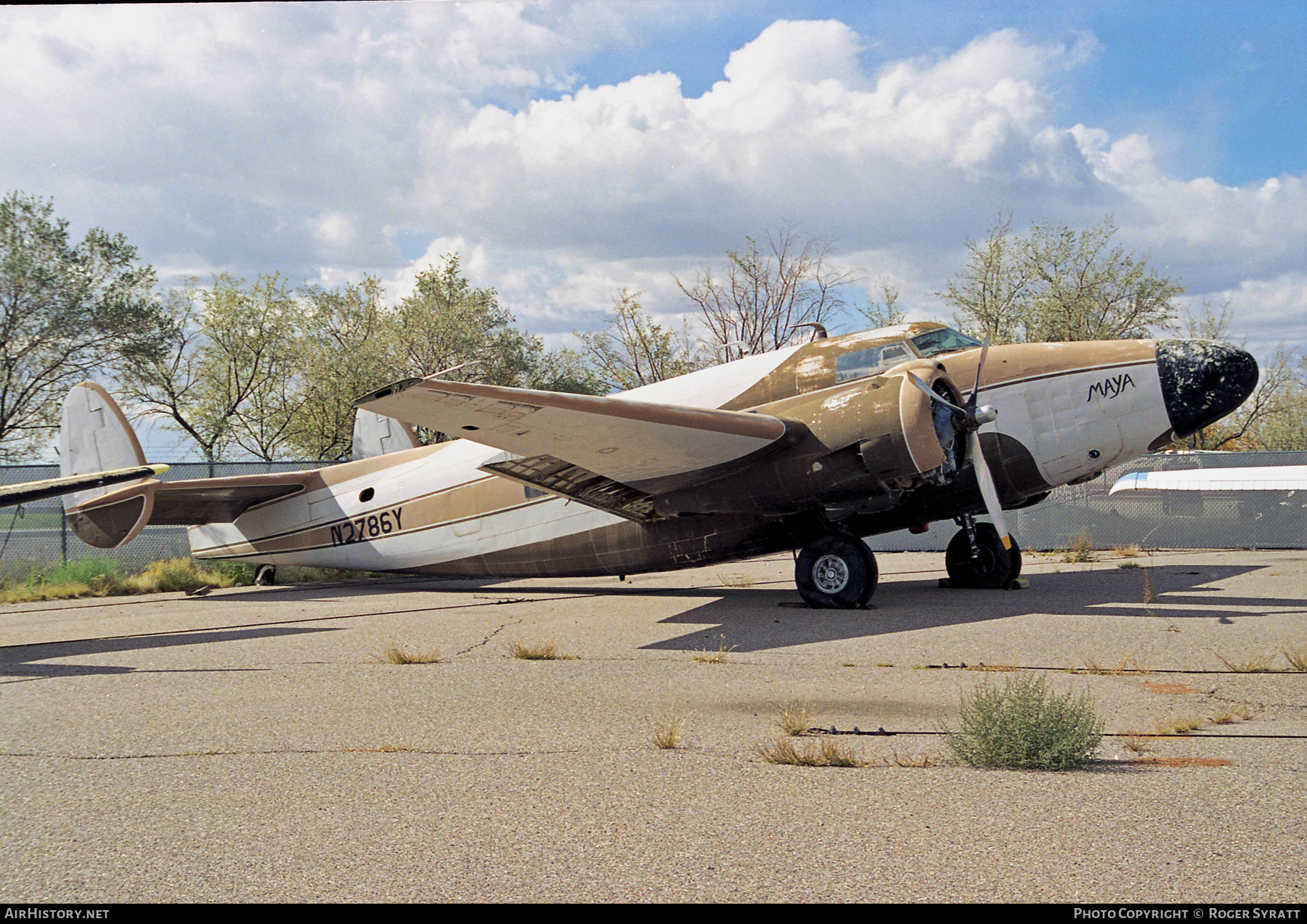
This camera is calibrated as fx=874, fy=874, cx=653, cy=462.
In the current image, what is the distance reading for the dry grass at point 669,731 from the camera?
5609mm

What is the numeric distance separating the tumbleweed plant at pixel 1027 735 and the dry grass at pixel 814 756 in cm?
64

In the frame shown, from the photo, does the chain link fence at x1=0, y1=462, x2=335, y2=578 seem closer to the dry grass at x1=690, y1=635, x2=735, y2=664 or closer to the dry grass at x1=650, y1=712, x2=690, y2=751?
the dry grass at x1=690, y1=635, x2=735, y2=664

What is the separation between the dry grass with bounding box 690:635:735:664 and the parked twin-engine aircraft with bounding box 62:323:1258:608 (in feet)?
9.42

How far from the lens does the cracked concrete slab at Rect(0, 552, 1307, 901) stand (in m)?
3.61

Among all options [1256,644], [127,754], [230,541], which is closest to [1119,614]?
[1256,644]

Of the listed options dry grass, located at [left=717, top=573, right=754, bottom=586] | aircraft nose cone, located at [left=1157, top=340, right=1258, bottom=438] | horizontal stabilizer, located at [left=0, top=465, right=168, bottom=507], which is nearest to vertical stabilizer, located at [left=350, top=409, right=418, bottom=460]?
dry grass, located at [left=717, top=573, right=754, bottom=586]

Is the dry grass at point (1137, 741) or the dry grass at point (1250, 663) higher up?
the dry grass at point (1137, 741)

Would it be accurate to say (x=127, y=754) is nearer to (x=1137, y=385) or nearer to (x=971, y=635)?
(x=971, y=635)

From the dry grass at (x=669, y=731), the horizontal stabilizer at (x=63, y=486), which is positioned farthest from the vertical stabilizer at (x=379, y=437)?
the dry grass at (x=669, y=731)

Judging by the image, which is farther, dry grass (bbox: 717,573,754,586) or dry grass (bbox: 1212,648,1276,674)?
dry grass (bbox: 717,573,754,586)

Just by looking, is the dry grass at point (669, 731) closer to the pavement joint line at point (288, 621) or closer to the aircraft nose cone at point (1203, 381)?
the pavement joint line at point (288, 621)

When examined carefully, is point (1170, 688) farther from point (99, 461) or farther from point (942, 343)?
point (99, 461)

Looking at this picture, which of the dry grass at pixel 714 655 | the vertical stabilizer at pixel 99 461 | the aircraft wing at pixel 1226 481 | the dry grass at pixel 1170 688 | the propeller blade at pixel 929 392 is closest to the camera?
the dry grass at pixel 1170 688

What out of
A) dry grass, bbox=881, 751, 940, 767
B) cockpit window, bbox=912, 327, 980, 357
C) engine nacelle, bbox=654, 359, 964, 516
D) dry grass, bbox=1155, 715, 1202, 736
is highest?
cockpit window, bbox=912, 327, 980, 357
